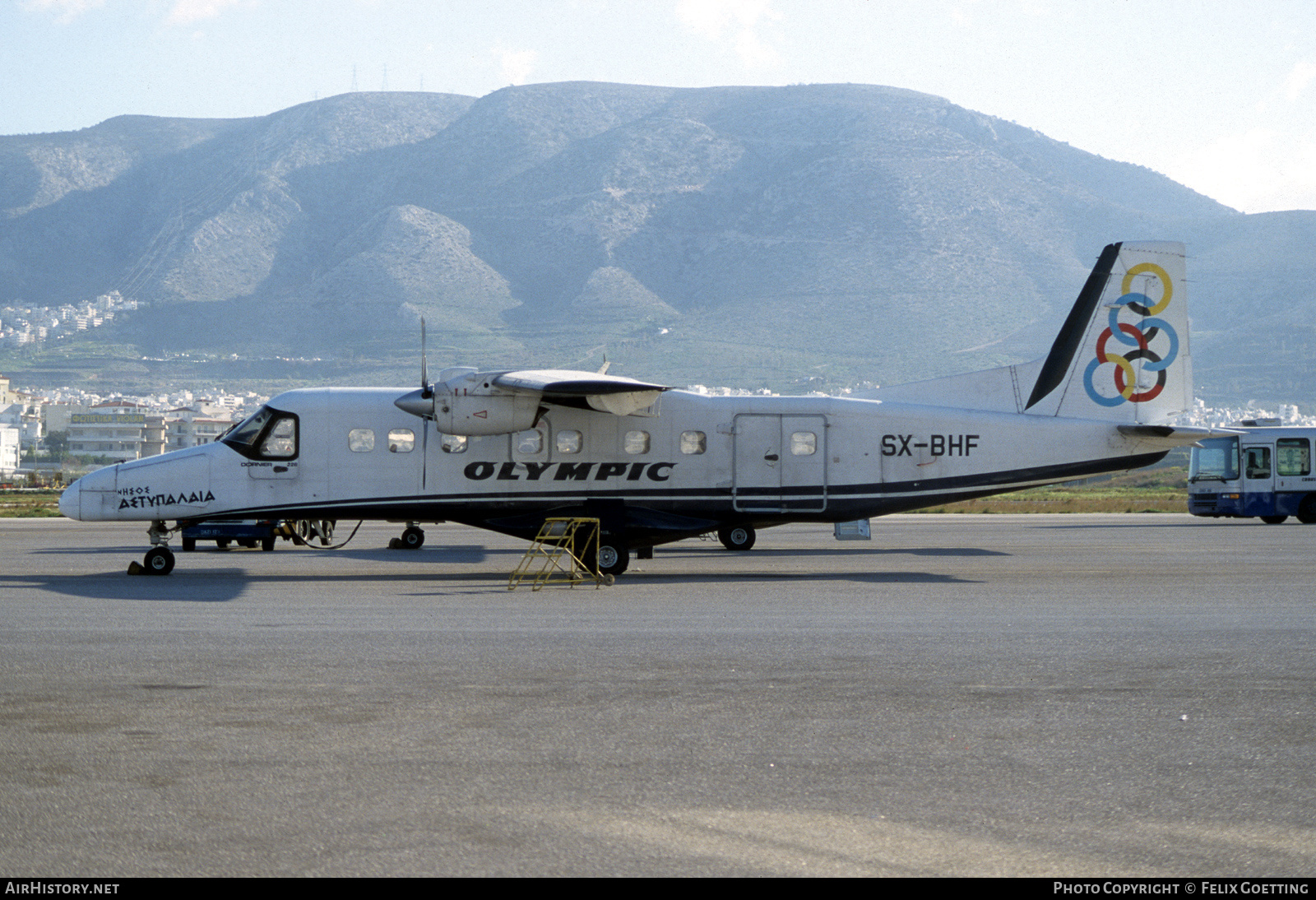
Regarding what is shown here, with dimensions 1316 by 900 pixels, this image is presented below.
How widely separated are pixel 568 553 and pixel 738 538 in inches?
267

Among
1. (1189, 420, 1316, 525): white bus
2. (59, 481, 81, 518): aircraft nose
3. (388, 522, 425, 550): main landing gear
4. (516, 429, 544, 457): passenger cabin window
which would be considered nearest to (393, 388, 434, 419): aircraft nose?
(516, 429, 544, 457): passenger cabin window

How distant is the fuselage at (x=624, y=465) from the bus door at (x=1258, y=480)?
1726cm

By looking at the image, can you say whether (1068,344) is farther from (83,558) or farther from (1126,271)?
(83,558)

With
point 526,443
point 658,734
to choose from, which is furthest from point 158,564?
point 658,734

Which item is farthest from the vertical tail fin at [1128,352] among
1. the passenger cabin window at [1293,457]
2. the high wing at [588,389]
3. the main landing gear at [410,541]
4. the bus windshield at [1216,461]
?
the passenger cabin window at [1293,457]

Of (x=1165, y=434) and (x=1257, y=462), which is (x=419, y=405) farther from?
(x=1257, y=462)

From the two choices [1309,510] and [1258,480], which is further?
[1258,480]

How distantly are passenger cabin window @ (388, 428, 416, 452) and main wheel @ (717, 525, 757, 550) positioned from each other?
734cm

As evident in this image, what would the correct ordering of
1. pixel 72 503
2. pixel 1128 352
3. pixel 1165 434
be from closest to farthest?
pixel 72 503 < pixel 1165 434 < pixel 1128 352

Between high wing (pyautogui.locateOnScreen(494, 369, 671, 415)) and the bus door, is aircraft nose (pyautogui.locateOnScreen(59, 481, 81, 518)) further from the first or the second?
the bus door

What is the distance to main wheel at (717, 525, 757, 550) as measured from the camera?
25453 mm

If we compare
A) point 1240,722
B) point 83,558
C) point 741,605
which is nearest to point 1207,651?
point 1240,722

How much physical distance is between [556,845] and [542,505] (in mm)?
14884

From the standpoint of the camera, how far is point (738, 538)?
25656 millimetres
